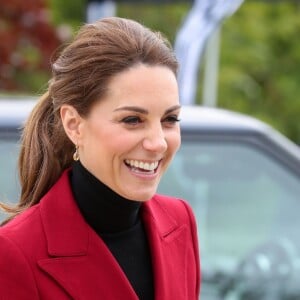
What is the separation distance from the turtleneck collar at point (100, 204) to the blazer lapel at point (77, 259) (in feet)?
0.09

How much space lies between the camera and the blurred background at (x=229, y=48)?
43.8ft

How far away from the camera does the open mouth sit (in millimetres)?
2186

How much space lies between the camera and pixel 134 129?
2.16m

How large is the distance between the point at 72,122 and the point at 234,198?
2112mm

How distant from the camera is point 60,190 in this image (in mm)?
2312

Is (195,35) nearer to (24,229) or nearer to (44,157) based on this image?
(44,157)

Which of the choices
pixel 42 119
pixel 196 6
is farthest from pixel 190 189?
pixel 196 6

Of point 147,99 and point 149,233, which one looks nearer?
point 147,99

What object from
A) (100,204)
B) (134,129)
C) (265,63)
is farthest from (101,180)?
(265,63)

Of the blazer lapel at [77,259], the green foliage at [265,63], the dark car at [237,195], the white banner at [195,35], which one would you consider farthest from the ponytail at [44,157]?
the green foliage at [265,63]

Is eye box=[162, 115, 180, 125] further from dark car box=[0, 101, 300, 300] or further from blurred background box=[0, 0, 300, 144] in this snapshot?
blurred background box=[0, 0, 300, 144]

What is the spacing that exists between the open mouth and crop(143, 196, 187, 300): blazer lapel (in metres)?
0.22

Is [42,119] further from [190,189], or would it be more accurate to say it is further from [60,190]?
[190,189]

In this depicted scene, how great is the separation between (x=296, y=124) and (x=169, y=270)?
515 inches
